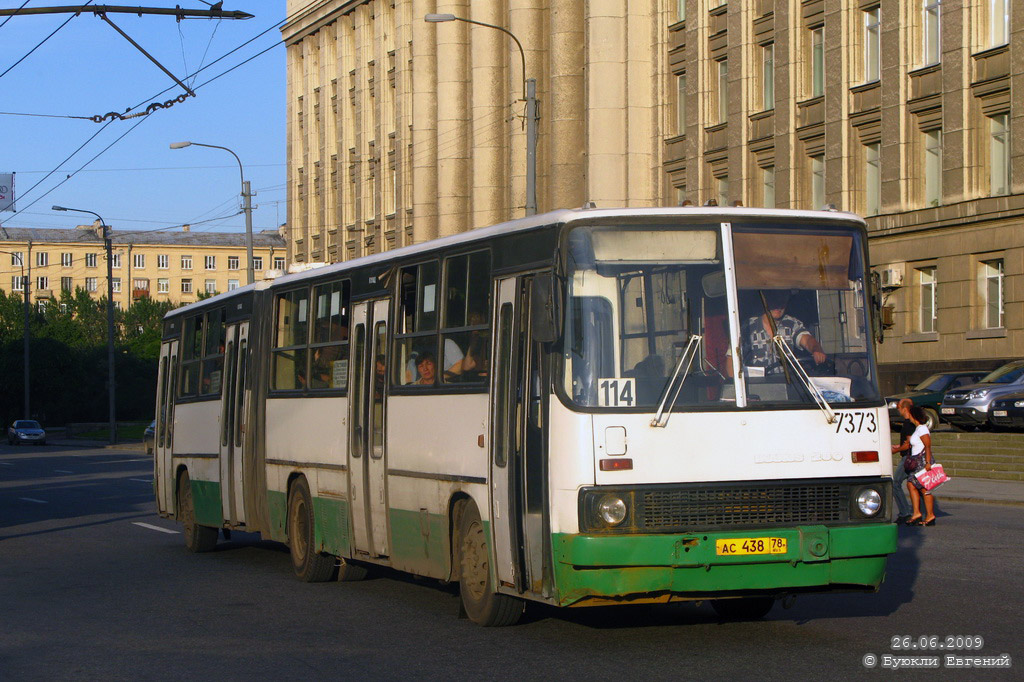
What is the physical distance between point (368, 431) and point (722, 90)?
3433 centimetres

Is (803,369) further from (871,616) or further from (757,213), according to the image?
(871,616)

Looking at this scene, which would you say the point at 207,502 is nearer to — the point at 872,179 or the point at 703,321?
the point at 703,321

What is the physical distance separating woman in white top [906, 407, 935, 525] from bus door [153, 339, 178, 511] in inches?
354

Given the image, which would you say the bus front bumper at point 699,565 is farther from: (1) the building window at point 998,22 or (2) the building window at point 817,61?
(2) the building window at point 817,61

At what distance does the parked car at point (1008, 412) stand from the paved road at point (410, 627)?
15.0 m

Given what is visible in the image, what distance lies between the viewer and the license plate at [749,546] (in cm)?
906

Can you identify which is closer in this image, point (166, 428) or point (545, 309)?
point (545, 309)

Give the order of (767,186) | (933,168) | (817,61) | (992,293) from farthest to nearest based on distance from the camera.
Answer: (767,186) < (817,61) < (933,168) < (992,293)

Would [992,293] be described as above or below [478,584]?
above

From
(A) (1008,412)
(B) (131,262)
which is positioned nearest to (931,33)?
(A) (1008,412)

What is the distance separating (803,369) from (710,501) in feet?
3.45

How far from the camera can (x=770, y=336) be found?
9.47 m

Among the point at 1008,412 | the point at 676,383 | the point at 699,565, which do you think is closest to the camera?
the point at 699,565

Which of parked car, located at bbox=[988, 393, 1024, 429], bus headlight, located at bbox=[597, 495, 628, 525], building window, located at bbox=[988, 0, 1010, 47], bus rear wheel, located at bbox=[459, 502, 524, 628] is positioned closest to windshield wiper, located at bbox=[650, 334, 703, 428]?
bus headlight, located at bbox=[597, 495, 628, 525]
